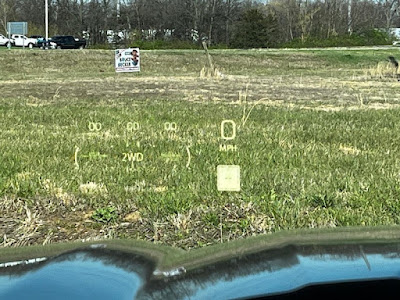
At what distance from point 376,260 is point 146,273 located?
0.92 m

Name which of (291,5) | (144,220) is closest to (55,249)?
(144,220)

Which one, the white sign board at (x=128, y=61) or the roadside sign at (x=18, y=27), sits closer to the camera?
the white sign board at (x=128, y=61)

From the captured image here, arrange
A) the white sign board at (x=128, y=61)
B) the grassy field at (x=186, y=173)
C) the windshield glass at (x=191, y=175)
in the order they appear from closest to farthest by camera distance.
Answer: the windshield glass at (x=191, y=175) < the grassy field at (x=186, y=173) < the white sign board at (x=128, y=61)

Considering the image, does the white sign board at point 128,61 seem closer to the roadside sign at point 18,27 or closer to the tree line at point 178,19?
the roadside sign at point 18,27

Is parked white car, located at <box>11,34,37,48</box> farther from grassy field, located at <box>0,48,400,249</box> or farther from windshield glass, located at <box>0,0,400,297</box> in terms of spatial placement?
grassy field, located at <box>0,48,400,249</box>

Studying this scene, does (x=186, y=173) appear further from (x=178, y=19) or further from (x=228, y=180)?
(x=178, y=19)

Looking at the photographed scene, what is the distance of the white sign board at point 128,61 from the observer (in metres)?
29.4

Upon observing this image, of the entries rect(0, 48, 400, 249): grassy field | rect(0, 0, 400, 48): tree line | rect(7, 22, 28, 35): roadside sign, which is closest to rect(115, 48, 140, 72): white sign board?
rect(0, 48, 400, 249): grassy field

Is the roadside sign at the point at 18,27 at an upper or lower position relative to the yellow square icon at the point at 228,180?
upper

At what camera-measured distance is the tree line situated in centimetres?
7288

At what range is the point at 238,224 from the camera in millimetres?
4441

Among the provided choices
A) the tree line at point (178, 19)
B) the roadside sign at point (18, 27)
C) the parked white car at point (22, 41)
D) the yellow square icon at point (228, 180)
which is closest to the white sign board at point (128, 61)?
the yellow square icon at point (228, 180)

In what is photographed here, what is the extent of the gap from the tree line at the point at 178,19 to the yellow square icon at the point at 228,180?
6247cm

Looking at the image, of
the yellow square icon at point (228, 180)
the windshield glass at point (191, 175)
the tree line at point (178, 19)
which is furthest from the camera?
the tree line at point (178, 19)
